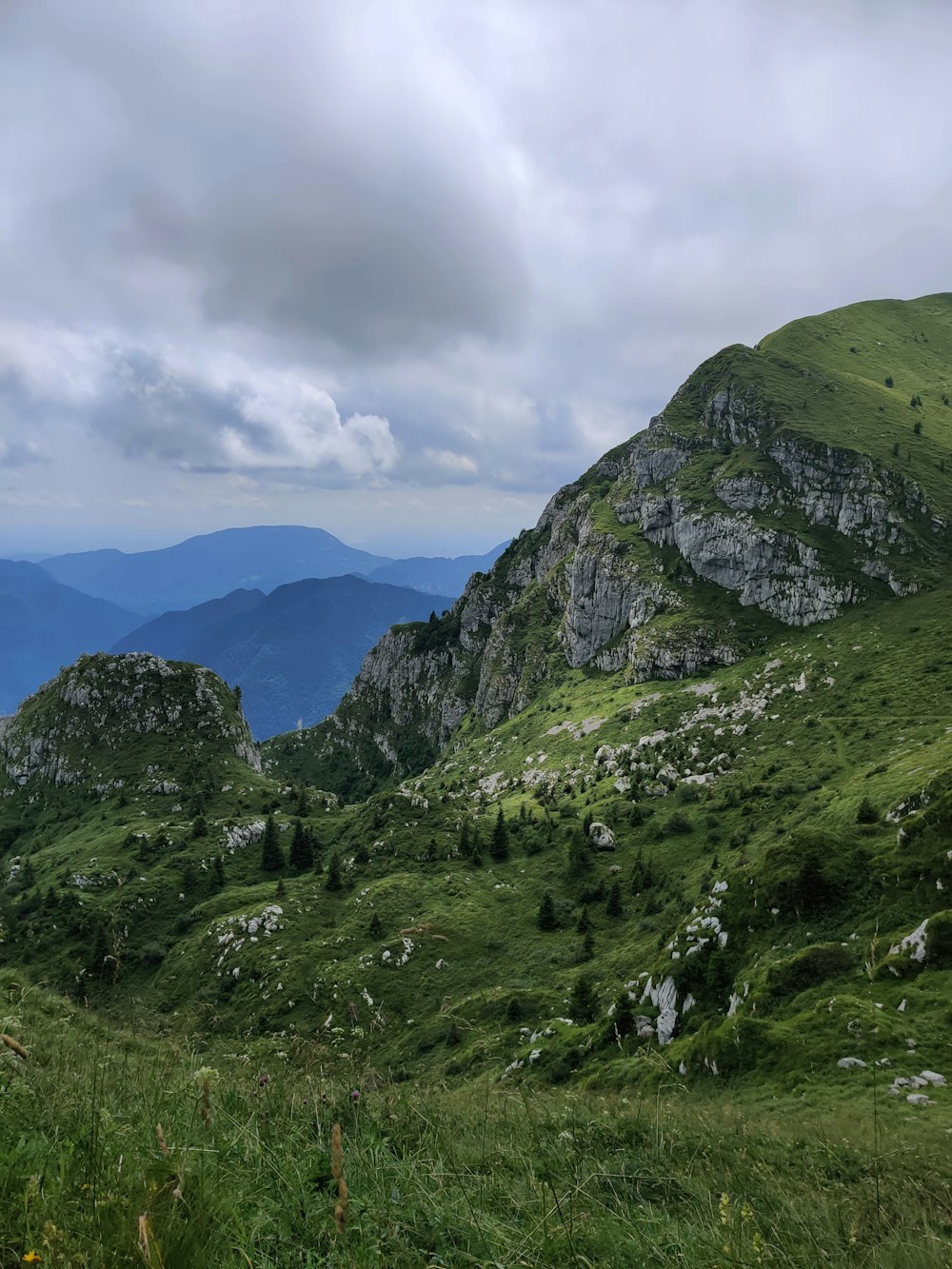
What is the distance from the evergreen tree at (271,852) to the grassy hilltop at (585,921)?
539 millimetres

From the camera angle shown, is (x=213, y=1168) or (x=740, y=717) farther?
(x=740, y=717)

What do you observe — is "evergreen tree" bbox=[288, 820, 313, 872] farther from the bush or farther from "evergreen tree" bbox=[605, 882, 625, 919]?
the bush

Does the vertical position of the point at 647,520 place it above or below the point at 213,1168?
above

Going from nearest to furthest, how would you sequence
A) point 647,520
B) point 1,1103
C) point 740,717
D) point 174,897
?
1. point 1,1103
2. point 174,897
3. point 740,717
4. point 647,520

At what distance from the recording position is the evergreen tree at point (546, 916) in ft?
164

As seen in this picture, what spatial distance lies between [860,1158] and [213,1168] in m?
10.1

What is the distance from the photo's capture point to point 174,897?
68.2 meters

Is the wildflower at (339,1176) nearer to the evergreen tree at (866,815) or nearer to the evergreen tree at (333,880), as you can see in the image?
the evergreen tree at (866,815)

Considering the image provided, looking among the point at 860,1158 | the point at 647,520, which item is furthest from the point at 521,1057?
the point at 647,520

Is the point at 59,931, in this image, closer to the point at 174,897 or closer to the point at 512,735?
the point at 174,897

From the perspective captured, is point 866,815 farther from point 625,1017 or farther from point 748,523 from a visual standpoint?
point 748,523

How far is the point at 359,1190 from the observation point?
396 centimetres

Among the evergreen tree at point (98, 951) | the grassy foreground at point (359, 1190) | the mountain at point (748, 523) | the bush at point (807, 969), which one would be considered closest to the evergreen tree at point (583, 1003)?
the bush at point (807, 969)

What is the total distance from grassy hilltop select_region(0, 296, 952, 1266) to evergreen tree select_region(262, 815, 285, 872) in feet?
1.77
